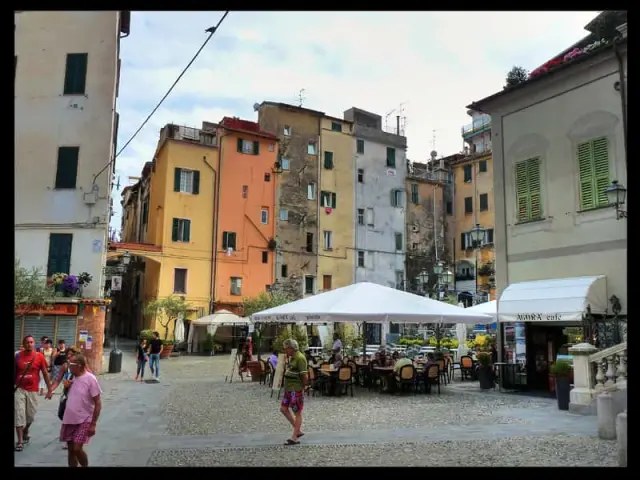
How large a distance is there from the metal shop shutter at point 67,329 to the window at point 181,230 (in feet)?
50.1

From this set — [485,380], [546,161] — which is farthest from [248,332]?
[546,161]

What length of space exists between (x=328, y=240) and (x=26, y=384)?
3388cm

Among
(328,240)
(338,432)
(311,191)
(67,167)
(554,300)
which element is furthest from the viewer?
(328,240)

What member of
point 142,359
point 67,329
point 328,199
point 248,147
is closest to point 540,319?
point 142,359

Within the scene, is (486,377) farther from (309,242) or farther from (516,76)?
(309,242)

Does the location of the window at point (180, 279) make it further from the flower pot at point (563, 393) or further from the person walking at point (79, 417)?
the person walking at point (79, 417)

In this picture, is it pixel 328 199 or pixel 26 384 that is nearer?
pixel 26 384

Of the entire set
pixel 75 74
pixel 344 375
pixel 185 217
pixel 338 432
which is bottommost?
pixel 338 432

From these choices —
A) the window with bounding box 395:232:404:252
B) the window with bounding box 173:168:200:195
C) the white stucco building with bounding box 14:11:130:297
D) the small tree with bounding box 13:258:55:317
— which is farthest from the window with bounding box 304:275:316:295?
the small tree with bounding box 13:258:55:317

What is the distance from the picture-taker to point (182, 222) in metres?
36.7

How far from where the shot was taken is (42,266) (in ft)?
73.1

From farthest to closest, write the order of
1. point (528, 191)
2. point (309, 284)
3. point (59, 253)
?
1. point (309, 284)
2. point (59, 253)
3. point (528, 191)

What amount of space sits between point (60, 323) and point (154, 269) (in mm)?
15636

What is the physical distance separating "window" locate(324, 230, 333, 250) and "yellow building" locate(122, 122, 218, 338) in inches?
332
